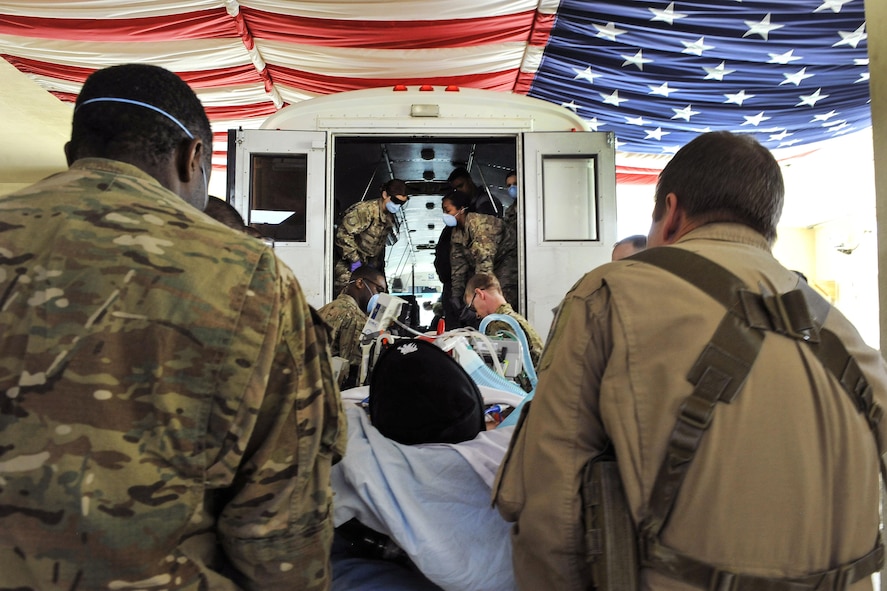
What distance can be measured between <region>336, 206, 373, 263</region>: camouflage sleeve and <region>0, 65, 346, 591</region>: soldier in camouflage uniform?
14.3ft

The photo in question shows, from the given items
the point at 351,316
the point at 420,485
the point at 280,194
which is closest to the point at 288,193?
the point at 280,194

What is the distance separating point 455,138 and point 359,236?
72.3 inches

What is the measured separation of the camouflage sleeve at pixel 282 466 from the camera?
39.6 inches

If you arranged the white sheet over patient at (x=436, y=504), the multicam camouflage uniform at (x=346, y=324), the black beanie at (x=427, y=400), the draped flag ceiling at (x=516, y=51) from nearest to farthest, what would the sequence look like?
the white sheet over patient at (x=436, y=504) → the black beanie at (x=427, y=400) → the multicam camouflage uniform at (x=346, y=324) → the draped flag ceiling at (x=516, y=51)

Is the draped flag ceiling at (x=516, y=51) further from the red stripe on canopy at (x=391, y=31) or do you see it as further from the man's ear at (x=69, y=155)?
the man's ear at (x=69, y=155)

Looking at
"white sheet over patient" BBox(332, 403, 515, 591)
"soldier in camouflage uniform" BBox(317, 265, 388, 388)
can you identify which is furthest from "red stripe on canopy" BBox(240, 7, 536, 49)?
"white sheet over patient" BBox(332, 403, 515, 591)

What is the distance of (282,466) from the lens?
1027 mm

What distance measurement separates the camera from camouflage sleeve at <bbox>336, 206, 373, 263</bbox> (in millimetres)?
5461

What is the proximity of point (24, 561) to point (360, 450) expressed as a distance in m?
0.88

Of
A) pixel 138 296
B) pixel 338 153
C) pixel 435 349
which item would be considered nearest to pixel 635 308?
pixel 435 349

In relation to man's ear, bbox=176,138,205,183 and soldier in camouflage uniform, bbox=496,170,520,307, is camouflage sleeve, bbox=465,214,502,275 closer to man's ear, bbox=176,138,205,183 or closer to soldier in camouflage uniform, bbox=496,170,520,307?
soldier in camouflage uniform, bbox=496,170,520,307

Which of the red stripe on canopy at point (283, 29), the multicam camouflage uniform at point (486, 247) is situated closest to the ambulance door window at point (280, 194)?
the red stripe on canopy at point (283, 29)

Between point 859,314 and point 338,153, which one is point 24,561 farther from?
point 859,314

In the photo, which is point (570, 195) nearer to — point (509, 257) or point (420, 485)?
point (509, 257)
